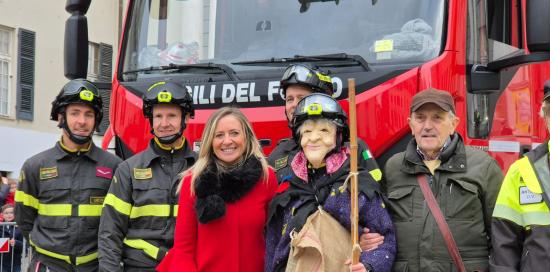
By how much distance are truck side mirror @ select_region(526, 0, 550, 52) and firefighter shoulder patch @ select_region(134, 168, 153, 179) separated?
2.40 m

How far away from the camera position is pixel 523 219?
3.62m

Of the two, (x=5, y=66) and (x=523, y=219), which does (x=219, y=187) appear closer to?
(x=523, y=219)

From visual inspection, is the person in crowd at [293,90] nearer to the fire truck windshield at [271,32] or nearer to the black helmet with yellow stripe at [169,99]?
the fire truck windshield at [271,32]

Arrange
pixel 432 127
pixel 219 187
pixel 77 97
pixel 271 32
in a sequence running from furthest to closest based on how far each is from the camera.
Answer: pixel 271 32, pixel 77 97, pixel 219 187, pixel 432 127

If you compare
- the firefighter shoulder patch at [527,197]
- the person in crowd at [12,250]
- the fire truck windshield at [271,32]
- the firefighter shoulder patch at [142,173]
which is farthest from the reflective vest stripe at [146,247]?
the person in crowd at [12,250]

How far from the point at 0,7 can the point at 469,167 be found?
15799mm

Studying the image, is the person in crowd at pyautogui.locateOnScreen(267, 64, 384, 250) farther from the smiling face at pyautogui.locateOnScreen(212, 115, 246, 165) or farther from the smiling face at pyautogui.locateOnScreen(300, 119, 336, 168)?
the smiling face at pyautogui.locateOnScreen(300, 119, 336, 168)

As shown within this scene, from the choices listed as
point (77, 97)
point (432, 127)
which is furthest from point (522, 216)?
point (77, 97)

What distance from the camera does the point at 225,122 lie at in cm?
417

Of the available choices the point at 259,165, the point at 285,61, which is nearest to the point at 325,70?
the point at 285,61

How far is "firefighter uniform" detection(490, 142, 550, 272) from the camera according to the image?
11.7 feet

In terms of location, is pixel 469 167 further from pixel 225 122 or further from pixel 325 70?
pixel 325 70

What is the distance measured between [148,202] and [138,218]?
112 millimetres

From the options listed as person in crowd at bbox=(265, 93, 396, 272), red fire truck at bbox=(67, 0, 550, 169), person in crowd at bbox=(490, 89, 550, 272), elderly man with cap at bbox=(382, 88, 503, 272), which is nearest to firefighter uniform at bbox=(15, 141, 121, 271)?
red fire truck at bbox=(67, 0, 550, 169)
